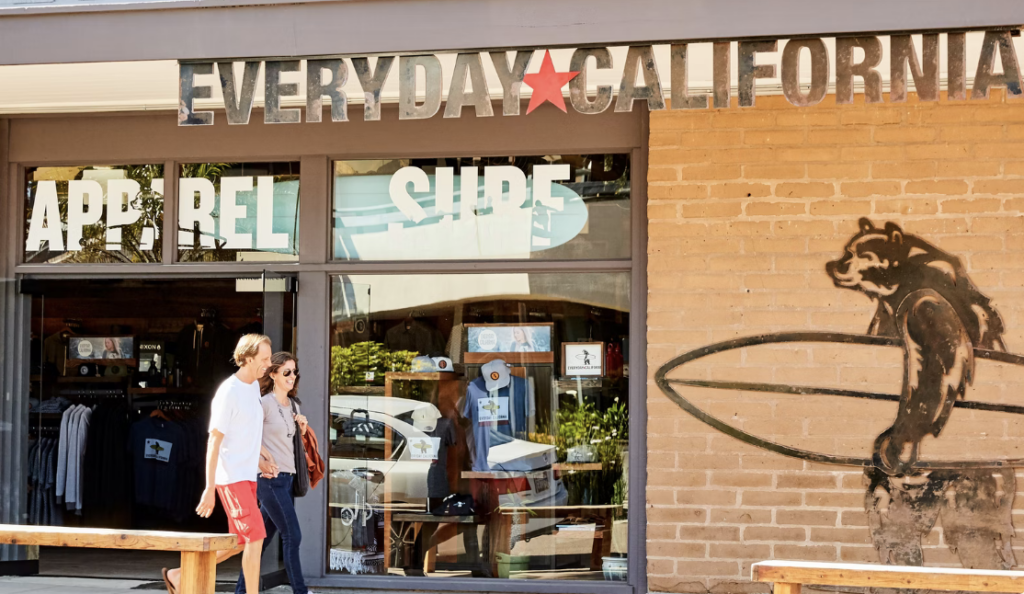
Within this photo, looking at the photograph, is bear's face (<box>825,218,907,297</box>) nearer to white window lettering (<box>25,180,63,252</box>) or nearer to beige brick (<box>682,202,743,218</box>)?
beige brick (<box>682,202,743,218</box>)

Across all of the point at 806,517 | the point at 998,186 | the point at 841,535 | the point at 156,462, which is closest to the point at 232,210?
the point at 156,462

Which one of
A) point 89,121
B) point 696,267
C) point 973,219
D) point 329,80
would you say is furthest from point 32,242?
point 973,219

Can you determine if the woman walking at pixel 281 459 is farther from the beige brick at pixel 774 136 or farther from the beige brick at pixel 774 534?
the beige brick at pixel 774 136

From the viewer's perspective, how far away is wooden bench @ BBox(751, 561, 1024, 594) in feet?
13.0

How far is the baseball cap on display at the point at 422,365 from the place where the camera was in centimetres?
695

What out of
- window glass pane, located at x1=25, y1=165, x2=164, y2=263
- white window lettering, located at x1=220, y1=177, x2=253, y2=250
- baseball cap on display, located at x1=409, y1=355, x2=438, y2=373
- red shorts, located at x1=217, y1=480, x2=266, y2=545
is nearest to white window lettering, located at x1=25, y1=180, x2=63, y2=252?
window glass pane, located at x1=25, y1=165, x2=164, y2=263

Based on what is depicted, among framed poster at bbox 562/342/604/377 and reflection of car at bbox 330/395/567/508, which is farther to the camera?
reflection of car at bbox 330/395/567/508

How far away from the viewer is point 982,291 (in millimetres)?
6074

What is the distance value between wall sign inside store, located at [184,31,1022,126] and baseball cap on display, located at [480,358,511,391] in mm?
2164

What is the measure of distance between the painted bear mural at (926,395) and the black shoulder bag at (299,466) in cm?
336

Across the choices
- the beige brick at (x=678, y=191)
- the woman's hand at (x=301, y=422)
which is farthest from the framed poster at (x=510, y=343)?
the woman's hand at (x=301, y=422)

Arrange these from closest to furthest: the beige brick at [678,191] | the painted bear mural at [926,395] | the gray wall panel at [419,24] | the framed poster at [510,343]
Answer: the gray wall panel at [419,24], the painted bear mural at [926,395], the beige brick at [678,191], the framed poster at [510,343]

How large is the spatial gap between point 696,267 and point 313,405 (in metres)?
2.67

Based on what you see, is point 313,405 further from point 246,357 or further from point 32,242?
point 32,242
